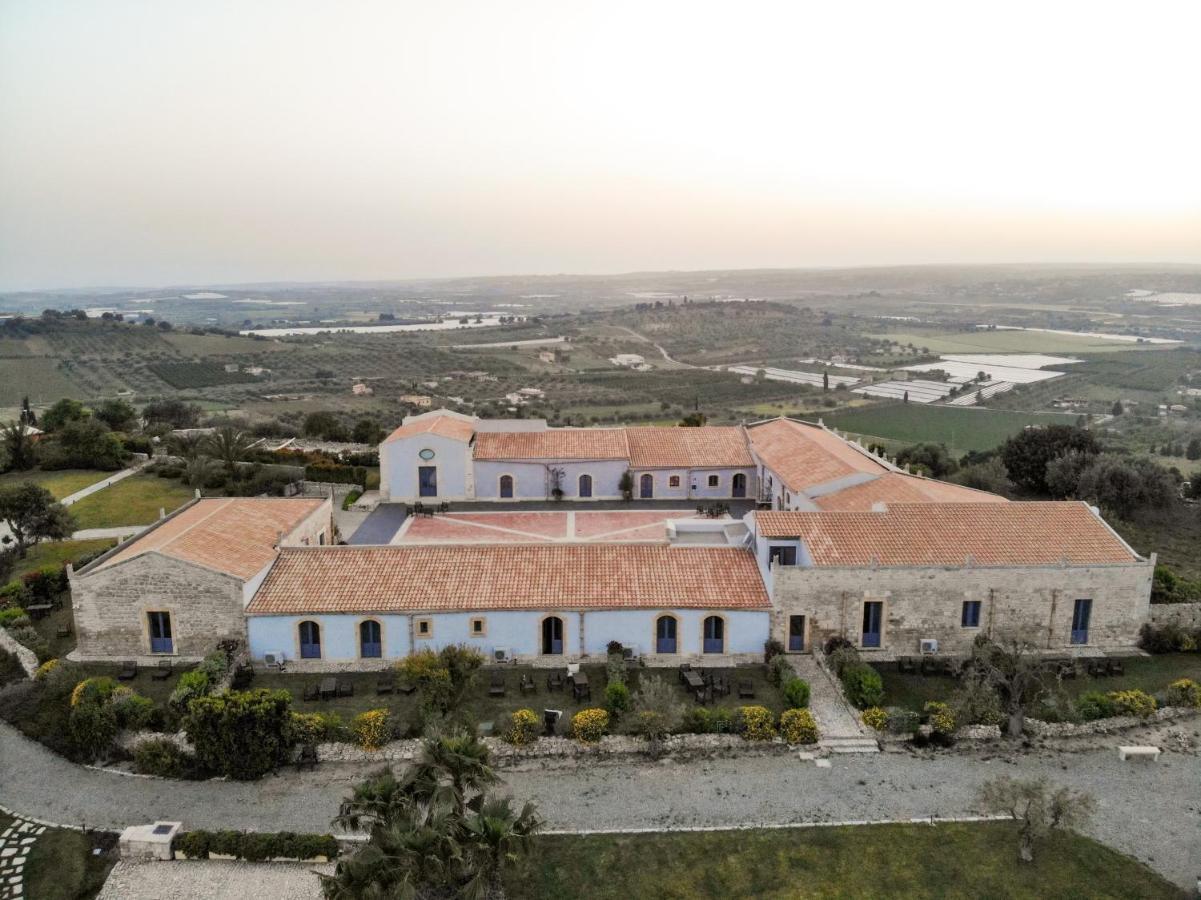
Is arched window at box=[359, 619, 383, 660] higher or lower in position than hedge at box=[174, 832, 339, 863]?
higher

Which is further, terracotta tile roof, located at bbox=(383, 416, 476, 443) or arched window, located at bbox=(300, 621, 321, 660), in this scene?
terracotta tile roof, located at bbox=(383, 416, 476, 443)

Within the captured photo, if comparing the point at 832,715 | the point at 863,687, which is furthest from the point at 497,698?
the point at 863,687

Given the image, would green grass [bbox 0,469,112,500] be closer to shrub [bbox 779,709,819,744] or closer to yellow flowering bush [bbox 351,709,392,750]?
yellow flowering bush [bbox 351,709,392,750]

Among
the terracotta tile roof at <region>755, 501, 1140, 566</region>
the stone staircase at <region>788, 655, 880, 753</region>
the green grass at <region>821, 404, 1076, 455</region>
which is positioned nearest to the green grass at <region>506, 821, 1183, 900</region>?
the stone staircase at <region>788, 655, 880, 753</region>

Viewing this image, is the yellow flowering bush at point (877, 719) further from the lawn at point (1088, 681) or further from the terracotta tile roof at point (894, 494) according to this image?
the terracotta tile roof at point (894, 494)

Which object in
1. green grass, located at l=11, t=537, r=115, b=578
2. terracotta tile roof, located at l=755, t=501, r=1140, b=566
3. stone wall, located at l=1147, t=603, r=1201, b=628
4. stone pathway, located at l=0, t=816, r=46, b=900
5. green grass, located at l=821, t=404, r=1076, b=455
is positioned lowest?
green grass, located at l=821, t=404, r=1076, b=455

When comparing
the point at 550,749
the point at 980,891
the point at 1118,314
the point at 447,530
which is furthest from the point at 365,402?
the point at 1118,314
